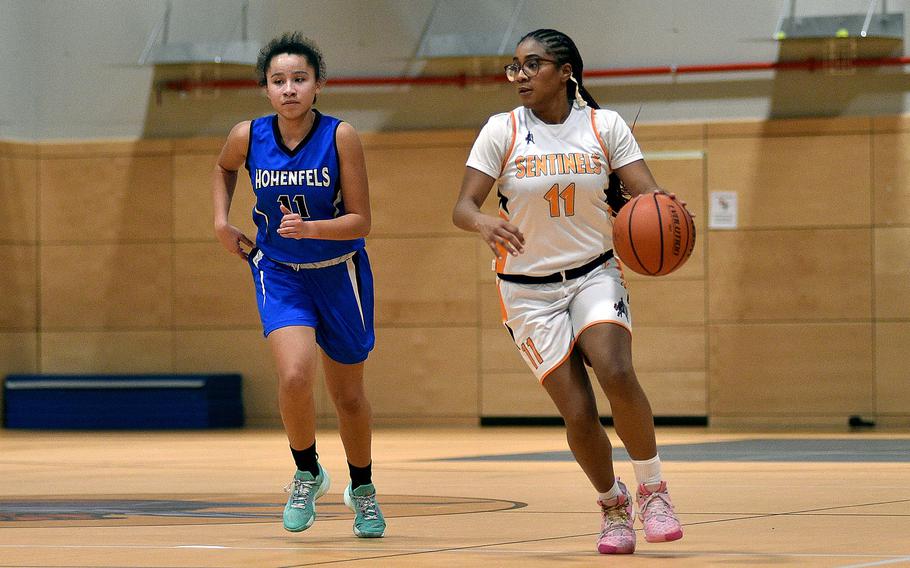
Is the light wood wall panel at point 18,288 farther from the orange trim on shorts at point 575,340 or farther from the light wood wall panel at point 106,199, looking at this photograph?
the orange trim on shorts at point 575,340

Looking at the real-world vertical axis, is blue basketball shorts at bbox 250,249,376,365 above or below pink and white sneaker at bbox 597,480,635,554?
above

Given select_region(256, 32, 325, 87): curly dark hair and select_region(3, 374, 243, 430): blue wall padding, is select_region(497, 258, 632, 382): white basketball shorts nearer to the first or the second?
select_region(256, 32, 325, 87): curly dark hair

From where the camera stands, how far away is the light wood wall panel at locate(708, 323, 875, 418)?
534 inches

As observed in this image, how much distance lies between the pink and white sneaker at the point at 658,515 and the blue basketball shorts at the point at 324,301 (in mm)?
1157

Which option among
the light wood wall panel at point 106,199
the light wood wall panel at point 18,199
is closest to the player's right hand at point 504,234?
the light wood wall panel at point 106,199

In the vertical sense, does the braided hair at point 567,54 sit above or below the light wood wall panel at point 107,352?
above

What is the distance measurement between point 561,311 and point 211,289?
10106 millimetres

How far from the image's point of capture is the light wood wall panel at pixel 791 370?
13.6 metres

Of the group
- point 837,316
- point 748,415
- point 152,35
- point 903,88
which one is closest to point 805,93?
point 903,88

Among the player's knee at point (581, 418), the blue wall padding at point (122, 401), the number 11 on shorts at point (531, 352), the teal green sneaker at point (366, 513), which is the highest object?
the number 11 on shorts at point (531, 352)

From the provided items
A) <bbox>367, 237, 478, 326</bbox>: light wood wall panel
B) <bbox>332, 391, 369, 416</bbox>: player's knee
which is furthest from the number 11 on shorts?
<bbox>367, 237, 478, 326</bbox>: light wood wall panel

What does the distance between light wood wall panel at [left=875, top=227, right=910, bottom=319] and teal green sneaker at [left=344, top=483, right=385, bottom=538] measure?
28.8 ft

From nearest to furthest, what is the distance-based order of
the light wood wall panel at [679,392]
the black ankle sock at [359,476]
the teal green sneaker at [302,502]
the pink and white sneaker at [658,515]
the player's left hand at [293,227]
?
the pink and white sneaker at [658,515] → the player's left hand at [293,227] → the teal green sneaker at [302,502] → the black ankle sock at [359,476] → the light wood wall panel at [679,392]

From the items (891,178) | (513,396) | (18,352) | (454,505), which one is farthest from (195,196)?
(454,505)
